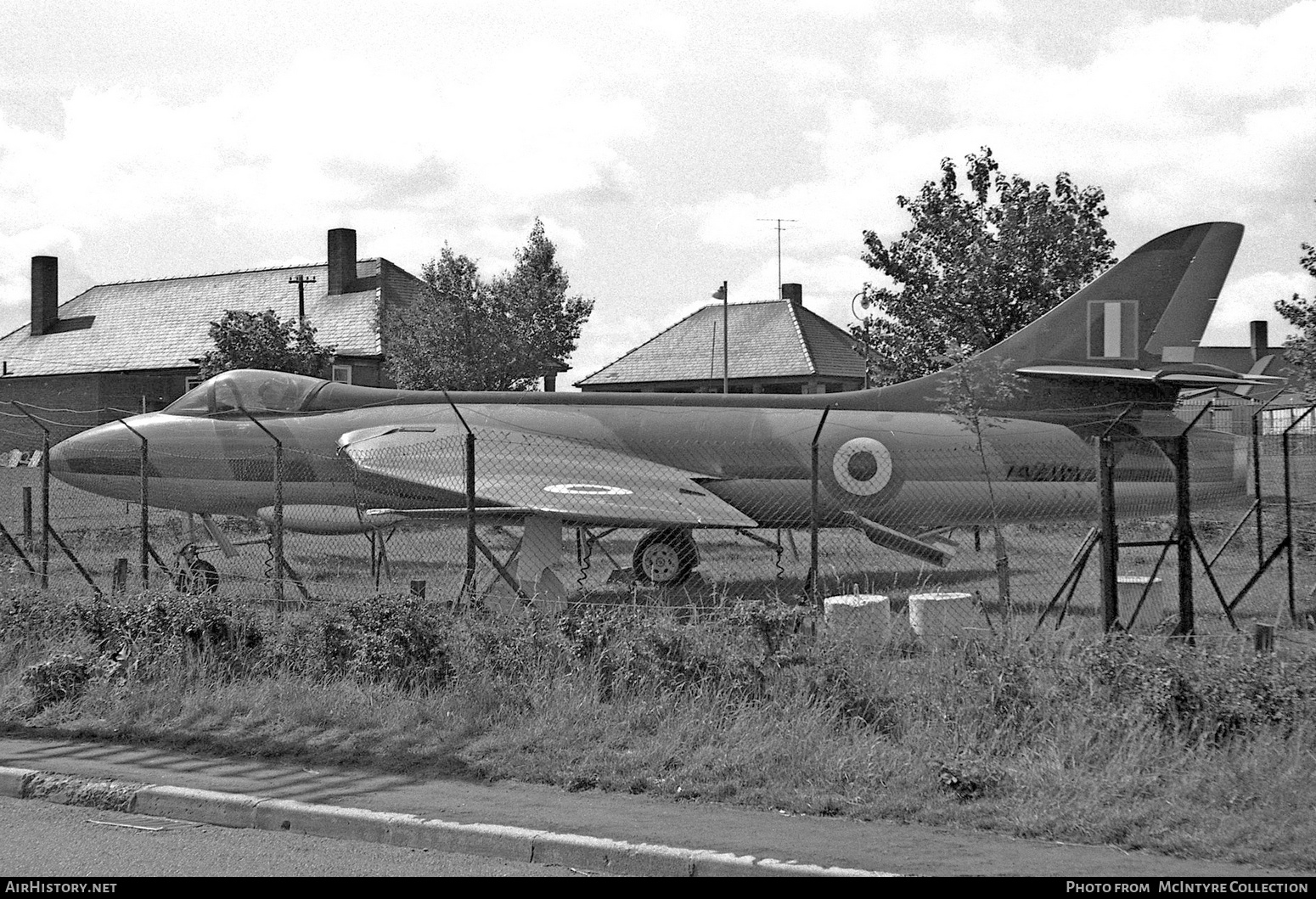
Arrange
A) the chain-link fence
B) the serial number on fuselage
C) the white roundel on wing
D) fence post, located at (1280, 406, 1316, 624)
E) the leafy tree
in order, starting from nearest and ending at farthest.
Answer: fence post, located at (1280, 406, 1316, 624), the leafy tree, the chain-link fence, the serial number on fuselage, the white roundel on wing

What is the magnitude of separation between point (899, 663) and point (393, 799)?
3.43 m

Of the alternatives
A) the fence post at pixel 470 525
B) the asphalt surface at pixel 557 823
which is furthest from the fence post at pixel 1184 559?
the fence post at pixel 470 525

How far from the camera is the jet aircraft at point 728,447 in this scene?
584 inches

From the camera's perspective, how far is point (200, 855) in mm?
6039

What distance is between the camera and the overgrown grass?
6340 mm

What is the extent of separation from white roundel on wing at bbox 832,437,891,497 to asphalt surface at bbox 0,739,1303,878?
9836mm

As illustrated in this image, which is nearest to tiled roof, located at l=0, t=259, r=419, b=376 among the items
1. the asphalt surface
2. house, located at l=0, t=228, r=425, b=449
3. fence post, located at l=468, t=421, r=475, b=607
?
house, located at l=0, t=228, r=425, b=449

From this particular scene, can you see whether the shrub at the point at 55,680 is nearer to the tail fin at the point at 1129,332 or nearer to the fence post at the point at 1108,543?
the fence post at the point at 1108,543

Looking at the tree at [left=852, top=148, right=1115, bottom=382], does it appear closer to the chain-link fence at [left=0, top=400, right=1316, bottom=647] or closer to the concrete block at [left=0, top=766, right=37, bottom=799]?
the chain-link fence at [left=0, top=400, right=1316, bottom=647]

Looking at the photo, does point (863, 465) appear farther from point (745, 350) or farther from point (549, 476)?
point (745, 350)

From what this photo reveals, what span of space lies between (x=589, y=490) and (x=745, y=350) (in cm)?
4239

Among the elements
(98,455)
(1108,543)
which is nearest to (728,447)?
(1108,543)
